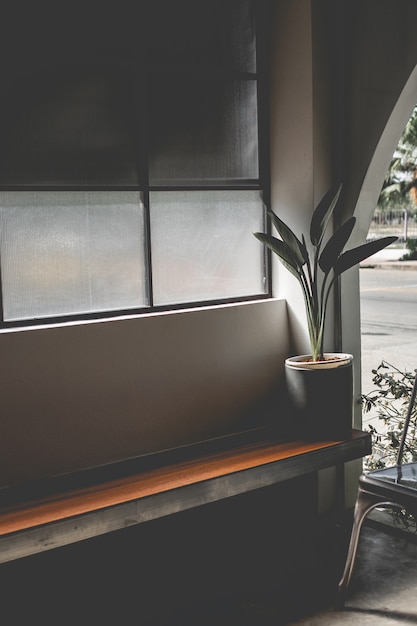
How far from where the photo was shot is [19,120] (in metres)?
2.85

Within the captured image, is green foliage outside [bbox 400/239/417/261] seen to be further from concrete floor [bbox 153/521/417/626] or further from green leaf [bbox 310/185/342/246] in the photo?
concrete floor [bbox 153/521/417/626]

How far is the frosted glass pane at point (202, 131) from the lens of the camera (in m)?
3.27

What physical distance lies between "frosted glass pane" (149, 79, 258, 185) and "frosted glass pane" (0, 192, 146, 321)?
9.8 inches

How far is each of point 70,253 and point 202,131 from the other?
0.88 metres

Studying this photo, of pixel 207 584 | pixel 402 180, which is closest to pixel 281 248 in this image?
pixel 207 584

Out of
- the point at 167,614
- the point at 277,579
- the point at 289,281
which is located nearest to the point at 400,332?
the point at 289,281

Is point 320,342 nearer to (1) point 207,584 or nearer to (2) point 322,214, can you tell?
(2) point 322,214

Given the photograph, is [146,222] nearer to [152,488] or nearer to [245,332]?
[245,332]

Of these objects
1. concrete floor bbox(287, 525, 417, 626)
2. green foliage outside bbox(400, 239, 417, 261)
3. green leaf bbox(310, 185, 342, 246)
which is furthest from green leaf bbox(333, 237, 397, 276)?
green foliage outside bbox(400, 239, 417, 261)

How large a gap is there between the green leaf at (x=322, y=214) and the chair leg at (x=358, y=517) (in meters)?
1.13

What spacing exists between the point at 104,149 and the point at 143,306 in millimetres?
685

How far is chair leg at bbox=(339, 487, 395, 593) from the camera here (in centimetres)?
281

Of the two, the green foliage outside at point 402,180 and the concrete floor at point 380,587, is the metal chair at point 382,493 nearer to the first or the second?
the concrete floor at point 380,587

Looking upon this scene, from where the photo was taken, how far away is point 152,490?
2.72 metres
